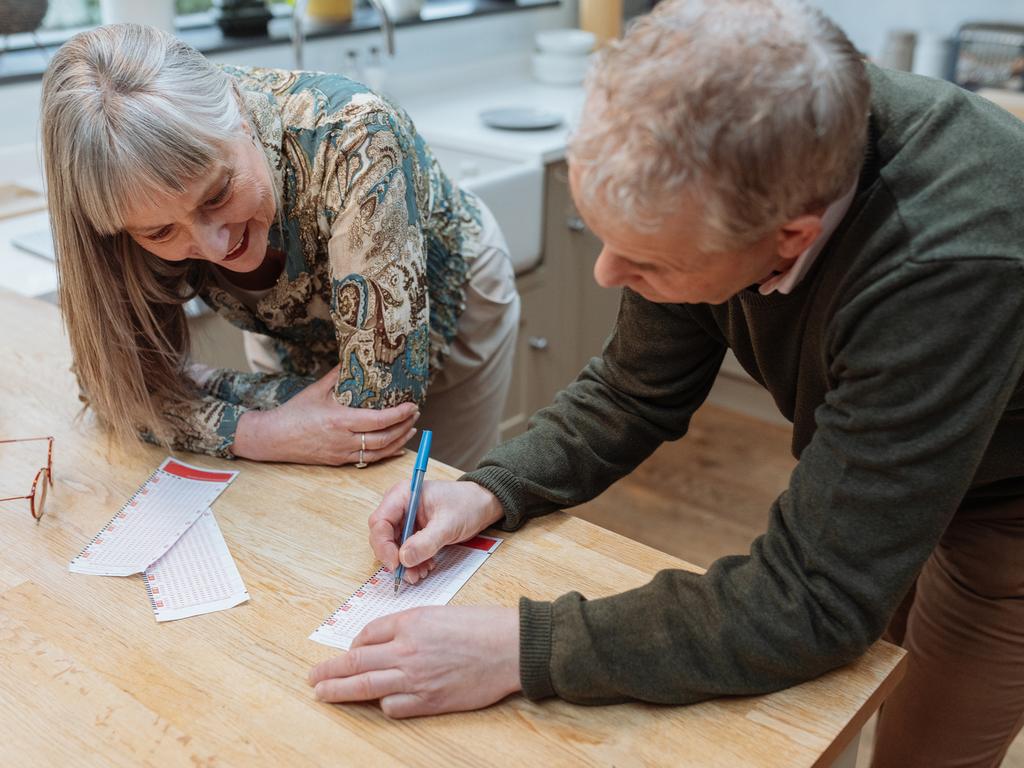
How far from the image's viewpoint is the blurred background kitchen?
2.30 m

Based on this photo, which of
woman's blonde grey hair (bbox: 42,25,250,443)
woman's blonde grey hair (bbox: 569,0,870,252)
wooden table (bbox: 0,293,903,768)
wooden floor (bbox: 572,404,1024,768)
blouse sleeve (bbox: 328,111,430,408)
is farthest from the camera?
wooden floor (bbox: 572,404,1024,768)

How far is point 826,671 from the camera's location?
0.88 m

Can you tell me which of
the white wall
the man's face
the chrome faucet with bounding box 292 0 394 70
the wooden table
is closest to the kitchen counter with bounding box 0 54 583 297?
the chrome faucet with bounding box 292 0 394 70

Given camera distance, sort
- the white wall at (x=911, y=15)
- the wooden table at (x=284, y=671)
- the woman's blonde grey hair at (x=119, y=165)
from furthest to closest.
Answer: the white wall at (x=911, y=15) < the woman's blonde grey hair at (x=119, y=165) < the wooden table at (x=284, y=671)

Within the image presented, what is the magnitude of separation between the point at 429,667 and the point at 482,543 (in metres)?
0.23

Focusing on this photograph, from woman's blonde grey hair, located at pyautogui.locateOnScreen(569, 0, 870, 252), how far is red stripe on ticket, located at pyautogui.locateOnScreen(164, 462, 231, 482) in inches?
26.7

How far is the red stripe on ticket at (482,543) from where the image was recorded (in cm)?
107

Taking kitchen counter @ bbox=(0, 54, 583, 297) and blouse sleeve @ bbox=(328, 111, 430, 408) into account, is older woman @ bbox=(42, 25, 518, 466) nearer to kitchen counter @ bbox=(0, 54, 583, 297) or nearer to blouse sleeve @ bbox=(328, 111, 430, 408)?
blouse sleeve @ bbox=(328, 111, 430, 408)

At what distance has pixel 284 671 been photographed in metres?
0.92

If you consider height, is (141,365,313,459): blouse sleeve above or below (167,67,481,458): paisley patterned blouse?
below

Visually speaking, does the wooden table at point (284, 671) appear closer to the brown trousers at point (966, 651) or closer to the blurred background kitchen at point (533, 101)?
the brown trousers at point (966, 651)

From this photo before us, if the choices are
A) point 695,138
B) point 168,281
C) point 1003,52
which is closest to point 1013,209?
point 695,138

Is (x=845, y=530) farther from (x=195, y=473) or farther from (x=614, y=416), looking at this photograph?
(x=195, y=473)

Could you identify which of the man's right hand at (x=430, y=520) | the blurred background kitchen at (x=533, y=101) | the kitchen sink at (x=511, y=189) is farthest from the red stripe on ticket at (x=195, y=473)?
the kitchen sink at (x=511, y=189)
